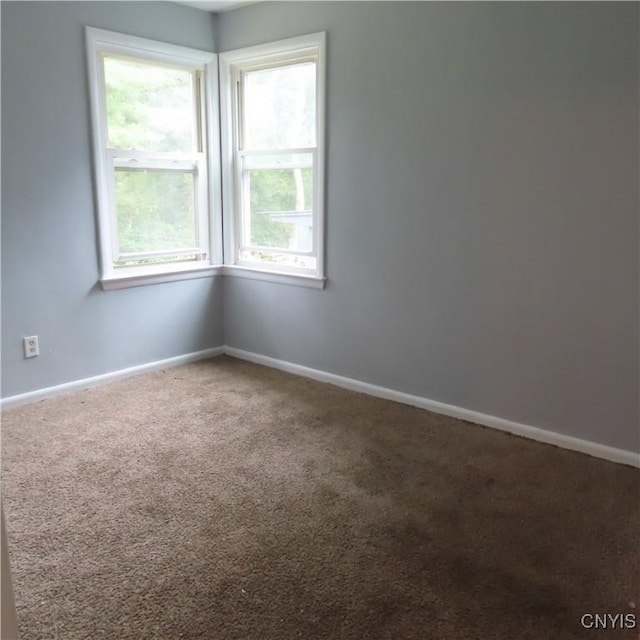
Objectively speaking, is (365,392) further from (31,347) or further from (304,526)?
(31,347)

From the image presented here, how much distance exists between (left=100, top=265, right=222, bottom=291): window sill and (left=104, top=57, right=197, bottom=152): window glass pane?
807 millimetres

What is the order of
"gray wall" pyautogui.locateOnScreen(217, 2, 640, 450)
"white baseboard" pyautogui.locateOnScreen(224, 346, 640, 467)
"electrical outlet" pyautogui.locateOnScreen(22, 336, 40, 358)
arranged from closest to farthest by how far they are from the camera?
"gray wall" pyautogui.locateOnScreen(217, 2, 640, 450) → "white baseboard" pyautogui.locateOnScreen(224, 346, 640, 467) → "electrical outlet" pyautogui.locateOnScreen(22, 336, 40, 358)

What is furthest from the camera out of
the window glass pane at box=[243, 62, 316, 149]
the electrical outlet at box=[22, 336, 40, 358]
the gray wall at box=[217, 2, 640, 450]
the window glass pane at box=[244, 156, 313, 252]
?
the window glass pane at box=[244, 156, 313, 252]

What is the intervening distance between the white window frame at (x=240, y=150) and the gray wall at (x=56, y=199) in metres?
0.38

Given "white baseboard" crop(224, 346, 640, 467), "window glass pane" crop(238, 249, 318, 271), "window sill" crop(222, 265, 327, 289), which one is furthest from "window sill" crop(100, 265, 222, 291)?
"white baseboard" crop(224, 346, 640, 467)

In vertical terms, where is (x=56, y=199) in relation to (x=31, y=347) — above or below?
above

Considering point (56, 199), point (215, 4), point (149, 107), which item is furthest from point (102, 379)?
point (215, 4)

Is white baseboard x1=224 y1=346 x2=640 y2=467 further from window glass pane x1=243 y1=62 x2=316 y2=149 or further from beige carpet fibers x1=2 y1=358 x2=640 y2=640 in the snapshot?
window glass pane x1=243 y1=62 x2=316 y2=149

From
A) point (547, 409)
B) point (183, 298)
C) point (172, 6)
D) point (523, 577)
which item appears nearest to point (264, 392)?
point (183, 298)

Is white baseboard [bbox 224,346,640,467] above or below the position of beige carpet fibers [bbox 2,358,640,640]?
above

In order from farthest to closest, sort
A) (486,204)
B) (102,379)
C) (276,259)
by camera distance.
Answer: (276,259) < (102,379) < (486,204)

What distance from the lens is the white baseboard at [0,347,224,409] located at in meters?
3.49

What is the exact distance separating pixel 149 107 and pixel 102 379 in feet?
5.88

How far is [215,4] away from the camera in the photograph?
392 centimetres
